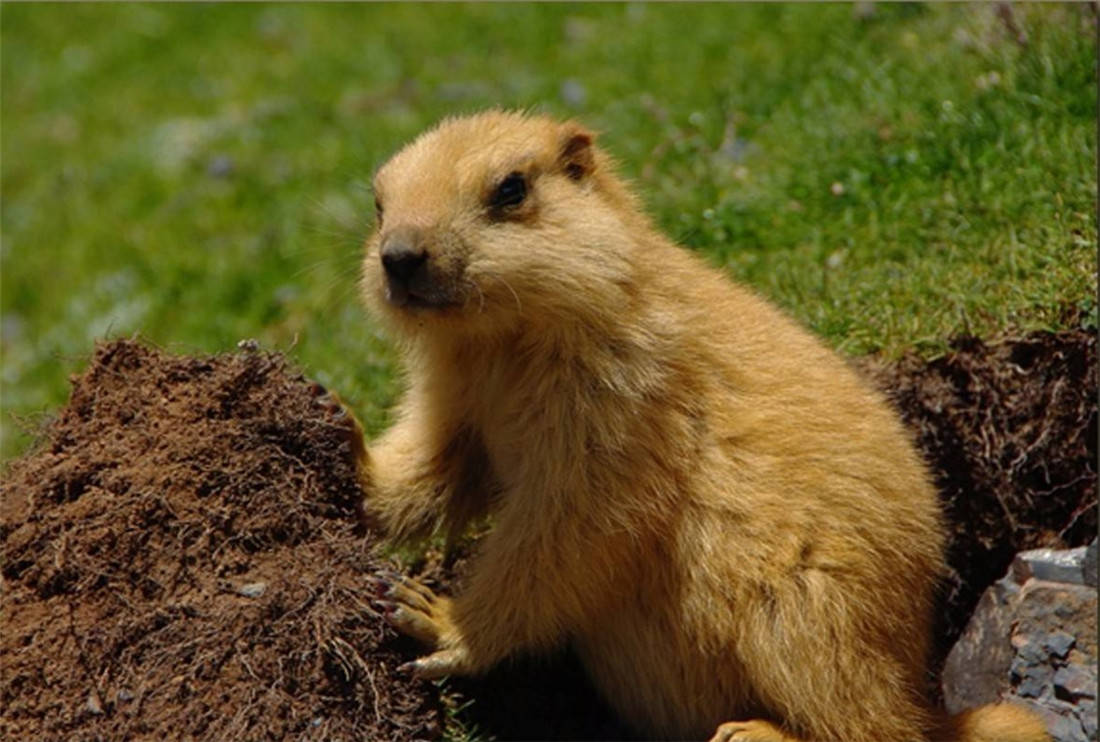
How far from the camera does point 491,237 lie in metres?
4.80

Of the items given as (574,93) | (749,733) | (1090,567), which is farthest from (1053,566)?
(574,93)

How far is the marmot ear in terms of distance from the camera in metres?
5.22

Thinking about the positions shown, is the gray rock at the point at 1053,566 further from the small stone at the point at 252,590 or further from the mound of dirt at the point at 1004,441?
the small stone at the point at 252,590

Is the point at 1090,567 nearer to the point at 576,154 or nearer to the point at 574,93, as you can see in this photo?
the point at 576,154

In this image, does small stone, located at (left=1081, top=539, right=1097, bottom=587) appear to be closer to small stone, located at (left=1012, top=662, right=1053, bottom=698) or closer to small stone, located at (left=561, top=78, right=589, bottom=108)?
small stone, located at (left=1012, top=662, right=1053, bottom=698)

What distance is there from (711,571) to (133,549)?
1.92 meters

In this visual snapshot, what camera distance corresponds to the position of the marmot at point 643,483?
4.82 meters

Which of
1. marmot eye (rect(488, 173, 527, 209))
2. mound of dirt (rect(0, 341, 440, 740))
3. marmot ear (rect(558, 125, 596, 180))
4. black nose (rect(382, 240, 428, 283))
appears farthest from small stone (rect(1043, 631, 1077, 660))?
black nose (rect(382, 240, 428, 283))

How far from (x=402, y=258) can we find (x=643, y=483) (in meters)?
1.10

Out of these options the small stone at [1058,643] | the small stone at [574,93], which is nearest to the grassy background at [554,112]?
the small stone at [574,93]

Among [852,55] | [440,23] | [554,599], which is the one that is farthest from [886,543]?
[440,23]

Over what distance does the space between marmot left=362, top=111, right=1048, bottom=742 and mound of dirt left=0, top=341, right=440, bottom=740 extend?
0.95ft

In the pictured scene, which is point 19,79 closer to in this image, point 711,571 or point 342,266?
point 342,266

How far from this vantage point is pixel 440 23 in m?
11.7
